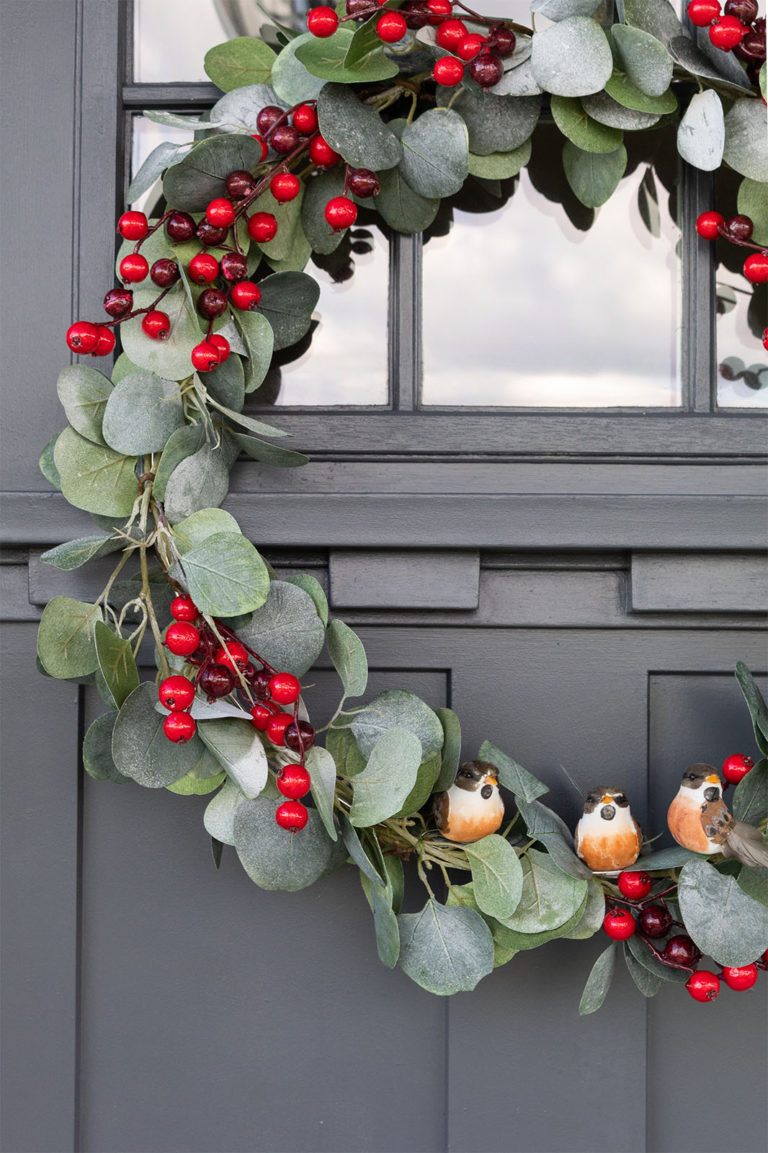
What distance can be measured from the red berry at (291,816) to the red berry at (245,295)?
1.49 ft

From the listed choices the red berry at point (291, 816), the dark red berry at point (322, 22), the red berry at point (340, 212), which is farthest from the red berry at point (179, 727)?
the dark red berry at point (322, 22)

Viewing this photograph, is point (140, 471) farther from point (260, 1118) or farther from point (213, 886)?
point (260, 1118)

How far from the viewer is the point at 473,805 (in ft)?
2.64

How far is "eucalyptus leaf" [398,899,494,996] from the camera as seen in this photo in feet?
2.51

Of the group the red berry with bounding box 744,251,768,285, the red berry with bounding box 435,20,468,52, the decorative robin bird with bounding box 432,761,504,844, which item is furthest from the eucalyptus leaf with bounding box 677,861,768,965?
the red berry with bounding box 435,20,468,52

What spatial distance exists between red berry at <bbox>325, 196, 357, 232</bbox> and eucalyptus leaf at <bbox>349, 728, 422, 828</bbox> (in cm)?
47

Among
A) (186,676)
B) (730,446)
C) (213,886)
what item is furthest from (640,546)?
(213,886)

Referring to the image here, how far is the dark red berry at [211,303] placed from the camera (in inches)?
31.5

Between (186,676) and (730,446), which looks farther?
(730,446)

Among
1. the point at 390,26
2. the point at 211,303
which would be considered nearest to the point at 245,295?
the point at 211,303

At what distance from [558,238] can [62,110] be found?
0.55 meters

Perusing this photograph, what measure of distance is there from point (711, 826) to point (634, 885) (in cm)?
9

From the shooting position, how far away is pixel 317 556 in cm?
92

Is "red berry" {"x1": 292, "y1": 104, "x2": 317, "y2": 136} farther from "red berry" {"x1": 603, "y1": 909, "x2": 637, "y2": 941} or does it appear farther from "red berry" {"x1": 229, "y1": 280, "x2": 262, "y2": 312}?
"red berry" {"x1": 603, "y1": 909, "x2": 637, "y2": 941}
